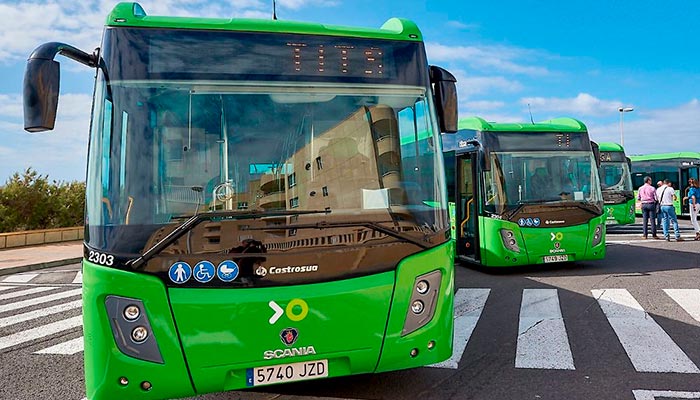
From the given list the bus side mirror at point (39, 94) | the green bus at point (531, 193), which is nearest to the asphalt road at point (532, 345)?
the green bus at point (531, 193)

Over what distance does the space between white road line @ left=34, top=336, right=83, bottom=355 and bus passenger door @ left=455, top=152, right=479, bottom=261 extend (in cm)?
706

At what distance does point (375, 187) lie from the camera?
390 centimetres

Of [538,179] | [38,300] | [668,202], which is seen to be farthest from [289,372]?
[668,202]

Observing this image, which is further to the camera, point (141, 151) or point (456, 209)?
point (456, 209)

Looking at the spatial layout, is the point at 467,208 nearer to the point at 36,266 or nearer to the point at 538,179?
the point at 538,179

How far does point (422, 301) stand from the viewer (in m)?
3.86

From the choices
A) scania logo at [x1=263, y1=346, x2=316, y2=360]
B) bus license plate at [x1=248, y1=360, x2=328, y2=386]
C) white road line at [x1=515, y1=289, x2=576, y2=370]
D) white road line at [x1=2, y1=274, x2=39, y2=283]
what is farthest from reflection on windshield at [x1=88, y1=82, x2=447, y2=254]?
white road line at [x1=2, y1=274, x2=39, y2=283]

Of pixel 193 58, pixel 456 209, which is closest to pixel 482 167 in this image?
pixel 456 209

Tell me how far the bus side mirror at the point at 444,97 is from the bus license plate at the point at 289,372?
2.09 meters

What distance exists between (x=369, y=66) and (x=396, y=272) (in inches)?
60.4

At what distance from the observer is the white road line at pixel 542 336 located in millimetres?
5020

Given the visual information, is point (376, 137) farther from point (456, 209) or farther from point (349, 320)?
point (456, 209)

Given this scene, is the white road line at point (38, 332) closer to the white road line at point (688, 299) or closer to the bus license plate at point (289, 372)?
the bus license plate at point (289, 372)

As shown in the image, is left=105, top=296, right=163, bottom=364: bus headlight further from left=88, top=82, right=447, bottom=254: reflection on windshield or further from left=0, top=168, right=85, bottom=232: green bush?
left=0, top=168, right=85, bottom=232: green bush
